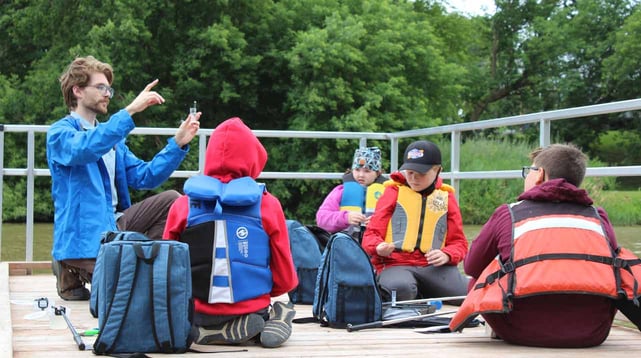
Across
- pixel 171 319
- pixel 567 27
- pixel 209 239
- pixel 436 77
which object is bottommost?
pixel 171 319

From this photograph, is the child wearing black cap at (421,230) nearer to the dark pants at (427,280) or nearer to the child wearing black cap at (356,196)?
the dark pants at (427,280)

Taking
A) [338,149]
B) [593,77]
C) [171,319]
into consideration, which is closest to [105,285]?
[171,319]

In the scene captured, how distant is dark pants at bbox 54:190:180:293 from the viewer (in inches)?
193

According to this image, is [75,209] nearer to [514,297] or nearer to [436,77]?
[514,297]

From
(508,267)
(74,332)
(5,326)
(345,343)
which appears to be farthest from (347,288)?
(5,326)

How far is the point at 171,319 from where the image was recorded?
10.9 ft

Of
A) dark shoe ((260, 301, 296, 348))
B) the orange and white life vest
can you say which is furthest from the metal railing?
dark shoe ((260, 301, 296, 348))

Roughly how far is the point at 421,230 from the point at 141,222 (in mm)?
1474

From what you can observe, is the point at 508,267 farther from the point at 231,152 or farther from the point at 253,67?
the point at 253,67

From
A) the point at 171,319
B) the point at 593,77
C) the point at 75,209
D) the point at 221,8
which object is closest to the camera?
the point at 171,319

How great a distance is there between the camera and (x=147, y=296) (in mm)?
3336

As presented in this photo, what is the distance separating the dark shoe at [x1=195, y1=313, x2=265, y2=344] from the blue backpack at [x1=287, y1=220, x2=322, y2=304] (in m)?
1.47

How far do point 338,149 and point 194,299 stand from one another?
14.5 m

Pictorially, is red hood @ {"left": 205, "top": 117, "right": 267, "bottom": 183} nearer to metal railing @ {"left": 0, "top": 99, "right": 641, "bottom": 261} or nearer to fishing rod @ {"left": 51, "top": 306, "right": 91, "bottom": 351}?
fishing rod @ {"left": 51, "top": 306, "right": 91, "bottom": 351}
